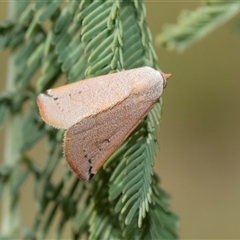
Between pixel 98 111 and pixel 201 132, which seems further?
pixel 201 132

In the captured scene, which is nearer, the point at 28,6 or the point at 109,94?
the point at 109,94

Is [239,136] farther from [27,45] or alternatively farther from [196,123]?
[27,45]

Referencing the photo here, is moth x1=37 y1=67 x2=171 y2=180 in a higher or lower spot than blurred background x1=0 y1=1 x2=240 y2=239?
lower

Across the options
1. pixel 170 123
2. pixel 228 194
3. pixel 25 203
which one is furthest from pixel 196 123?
pixel 25 203

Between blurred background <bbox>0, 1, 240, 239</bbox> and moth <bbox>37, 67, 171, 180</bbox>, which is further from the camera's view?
blurred background <bbox>0, 1, 240, 239</bbox>
